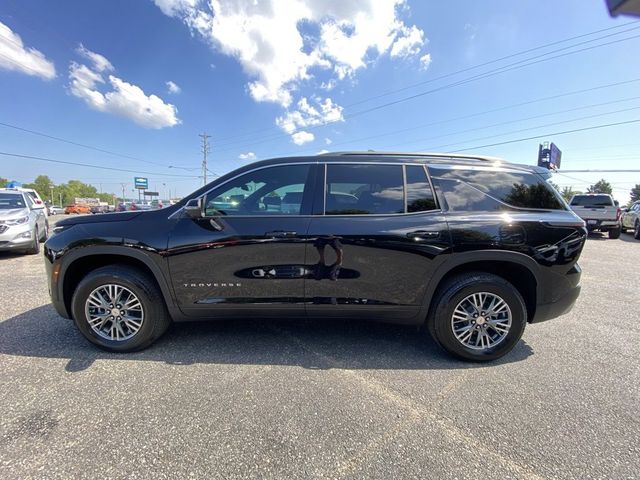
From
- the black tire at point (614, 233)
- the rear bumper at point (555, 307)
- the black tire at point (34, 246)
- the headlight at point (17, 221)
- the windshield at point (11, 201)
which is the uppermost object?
the windshield at point (11, 201)

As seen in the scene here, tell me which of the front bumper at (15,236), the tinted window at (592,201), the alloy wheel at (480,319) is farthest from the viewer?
the tinted window at (592,201)

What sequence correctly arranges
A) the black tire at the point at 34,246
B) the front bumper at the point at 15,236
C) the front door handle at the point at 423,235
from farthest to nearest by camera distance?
1. the black tire at the point at 34,246
2. the front bumper at the point at 15,236
3. the front door handle at the point at 423,235

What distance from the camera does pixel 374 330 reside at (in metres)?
3.45

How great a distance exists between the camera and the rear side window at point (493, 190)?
284 centimetres

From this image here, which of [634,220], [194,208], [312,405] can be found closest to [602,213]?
[634,220]

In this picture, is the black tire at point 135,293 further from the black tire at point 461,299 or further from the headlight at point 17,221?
the headlight at point 17,221

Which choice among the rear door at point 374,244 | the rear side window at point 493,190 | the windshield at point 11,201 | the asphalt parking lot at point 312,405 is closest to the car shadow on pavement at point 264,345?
the asphalt parking lot at point 312,405

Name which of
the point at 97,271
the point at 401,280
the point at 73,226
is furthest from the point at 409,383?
the point at 73,226

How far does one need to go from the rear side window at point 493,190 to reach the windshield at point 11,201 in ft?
31.1

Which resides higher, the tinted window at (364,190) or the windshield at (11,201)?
the tinted window at (364,190)

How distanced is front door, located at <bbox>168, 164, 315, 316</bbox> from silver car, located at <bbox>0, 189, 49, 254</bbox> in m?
6.66

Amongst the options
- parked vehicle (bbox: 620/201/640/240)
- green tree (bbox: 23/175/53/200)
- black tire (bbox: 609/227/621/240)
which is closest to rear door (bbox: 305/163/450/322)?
black tire (bbox: 609/227/621/240)

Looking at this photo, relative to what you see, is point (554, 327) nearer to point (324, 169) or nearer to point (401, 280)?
point (401, 280)

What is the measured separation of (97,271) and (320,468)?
253 centimetres
